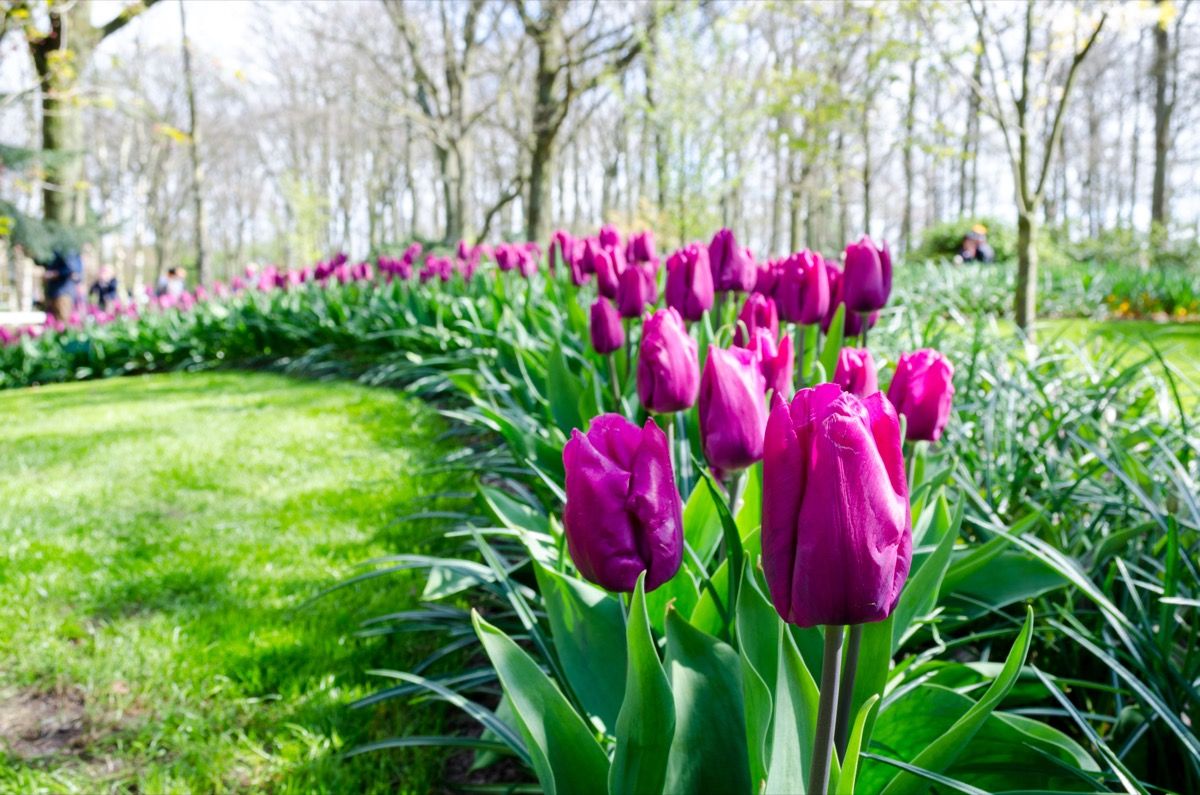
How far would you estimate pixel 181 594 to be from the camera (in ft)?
8.97

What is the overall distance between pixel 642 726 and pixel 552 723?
0.14 metres

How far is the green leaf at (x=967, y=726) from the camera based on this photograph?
88 centimetres

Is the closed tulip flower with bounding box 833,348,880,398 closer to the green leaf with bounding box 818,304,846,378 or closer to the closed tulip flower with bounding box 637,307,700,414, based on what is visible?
the closed tulip flower with bounding box 637,307,700,414

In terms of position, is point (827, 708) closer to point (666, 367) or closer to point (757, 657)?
point (757, 657)

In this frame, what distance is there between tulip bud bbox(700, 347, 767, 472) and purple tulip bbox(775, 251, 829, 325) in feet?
2.97

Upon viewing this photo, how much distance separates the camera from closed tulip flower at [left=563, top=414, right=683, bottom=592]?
99 cm

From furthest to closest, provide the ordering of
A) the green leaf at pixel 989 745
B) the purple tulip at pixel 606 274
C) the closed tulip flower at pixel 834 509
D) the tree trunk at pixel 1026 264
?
the tree trunk at pixel 1026 264 → the purple tulip at pixel 606 274 → the green leaf at pixel 989 745 → the closed tulip flower at pixel 834 509

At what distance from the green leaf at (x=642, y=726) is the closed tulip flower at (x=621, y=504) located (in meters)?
0.04

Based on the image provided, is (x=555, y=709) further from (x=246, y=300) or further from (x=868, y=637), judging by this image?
(x=246, y=300)

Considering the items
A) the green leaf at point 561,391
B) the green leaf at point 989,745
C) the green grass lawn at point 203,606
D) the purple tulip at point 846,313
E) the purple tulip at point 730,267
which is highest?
the purple tulip at point 730,267

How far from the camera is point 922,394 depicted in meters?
1.55

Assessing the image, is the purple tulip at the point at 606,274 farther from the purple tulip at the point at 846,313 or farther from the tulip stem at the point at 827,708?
the tulip stem at the point at 827,708

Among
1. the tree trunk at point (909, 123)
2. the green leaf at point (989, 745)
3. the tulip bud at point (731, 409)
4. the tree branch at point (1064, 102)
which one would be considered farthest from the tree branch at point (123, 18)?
the green leaf at point (989, 745)

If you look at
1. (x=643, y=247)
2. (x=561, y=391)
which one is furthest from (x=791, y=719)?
A: (x=643, y=247)
